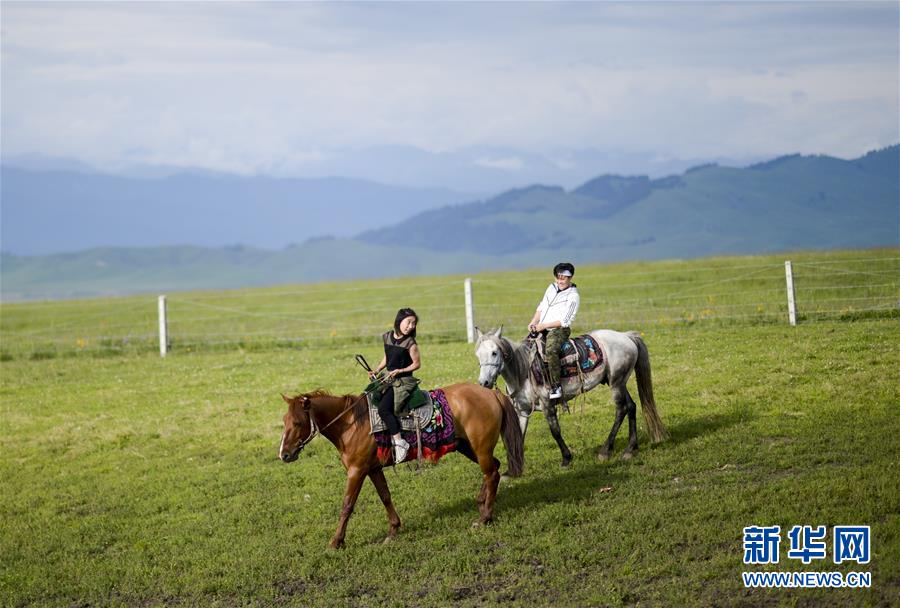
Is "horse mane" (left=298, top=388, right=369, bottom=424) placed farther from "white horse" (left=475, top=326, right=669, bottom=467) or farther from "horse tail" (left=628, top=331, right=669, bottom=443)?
"horse tail" (left=628, top=331, right=669, bottom=443)

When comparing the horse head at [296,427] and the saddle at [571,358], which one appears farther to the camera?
the saddle at [571,358]

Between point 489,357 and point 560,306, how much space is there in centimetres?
141

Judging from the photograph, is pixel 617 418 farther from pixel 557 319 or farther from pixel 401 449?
pixel 401 449

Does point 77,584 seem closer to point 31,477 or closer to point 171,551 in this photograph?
point 171,551

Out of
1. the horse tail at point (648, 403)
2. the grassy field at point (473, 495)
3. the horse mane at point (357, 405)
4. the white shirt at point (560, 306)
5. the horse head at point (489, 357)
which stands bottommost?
the grassy field at point (473, 495)

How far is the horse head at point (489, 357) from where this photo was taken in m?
12.8

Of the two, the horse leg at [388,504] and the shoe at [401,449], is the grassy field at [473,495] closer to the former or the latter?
the horse leg at [388,504]

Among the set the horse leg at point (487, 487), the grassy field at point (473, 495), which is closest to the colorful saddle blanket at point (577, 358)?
the grassy field at point (473, 495)

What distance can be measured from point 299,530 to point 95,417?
33.1 ft

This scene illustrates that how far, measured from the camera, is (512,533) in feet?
36.9

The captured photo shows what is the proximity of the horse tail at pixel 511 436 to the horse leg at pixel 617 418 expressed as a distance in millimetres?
2249

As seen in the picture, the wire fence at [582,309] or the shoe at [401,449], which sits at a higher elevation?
the wire fence at [582,309]

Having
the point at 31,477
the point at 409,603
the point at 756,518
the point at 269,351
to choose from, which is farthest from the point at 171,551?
the point at 269,351

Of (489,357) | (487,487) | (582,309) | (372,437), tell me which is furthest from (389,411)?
(582,309)
